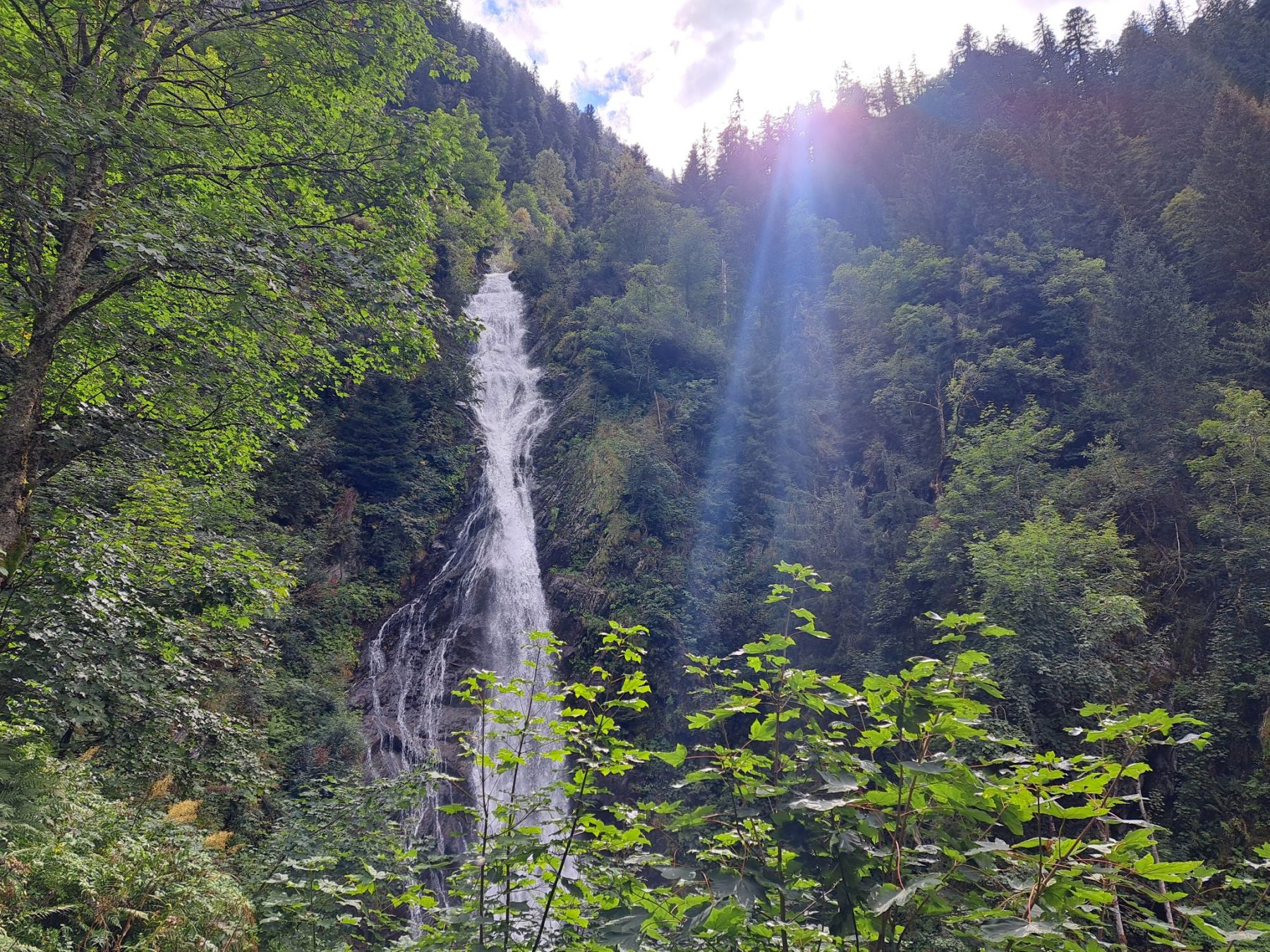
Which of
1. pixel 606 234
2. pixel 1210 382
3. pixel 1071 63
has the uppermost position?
pixel 1071 63

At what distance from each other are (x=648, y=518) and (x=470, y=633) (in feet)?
20.7

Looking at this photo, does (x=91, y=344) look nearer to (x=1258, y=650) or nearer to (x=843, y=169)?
(x=1258, y=650)

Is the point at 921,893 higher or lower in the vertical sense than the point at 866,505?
lower

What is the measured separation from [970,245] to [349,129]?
26.1 m

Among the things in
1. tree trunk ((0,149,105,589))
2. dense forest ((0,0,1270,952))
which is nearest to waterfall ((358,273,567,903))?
dense forest ((0,0,1270,952))

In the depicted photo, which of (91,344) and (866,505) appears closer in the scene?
(91,344)

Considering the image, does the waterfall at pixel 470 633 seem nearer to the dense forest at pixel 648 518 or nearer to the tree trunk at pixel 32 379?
the dense forest at pixel 648 518

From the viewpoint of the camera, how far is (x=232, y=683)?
12445mm

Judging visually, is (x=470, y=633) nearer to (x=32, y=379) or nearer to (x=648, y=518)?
(x=648, y=518)

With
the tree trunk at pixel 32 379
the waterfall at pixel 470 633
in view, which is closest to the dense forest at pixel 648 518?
the tree trunk at pixel 32 379

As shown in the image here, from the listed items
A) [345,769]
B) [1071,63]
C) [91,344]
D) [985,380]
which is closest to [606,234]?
[985,380]

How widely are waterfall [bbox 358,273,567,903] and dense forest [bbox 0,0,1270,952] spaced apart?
76 centimetres

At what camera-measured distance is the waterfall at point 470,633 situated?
14.3 metres

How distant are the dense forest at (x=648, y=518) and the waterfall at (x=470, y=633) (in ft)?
2.50
